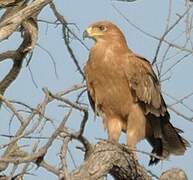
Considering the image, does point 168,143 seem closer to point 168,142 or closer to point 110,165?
point 168,142

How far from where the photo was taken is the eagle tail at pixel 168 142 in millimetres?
6297

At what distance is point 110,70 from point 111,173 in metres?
1.43

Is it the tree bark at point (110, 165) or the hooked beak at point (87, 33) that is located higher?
the hooked beak at point (87, 33)

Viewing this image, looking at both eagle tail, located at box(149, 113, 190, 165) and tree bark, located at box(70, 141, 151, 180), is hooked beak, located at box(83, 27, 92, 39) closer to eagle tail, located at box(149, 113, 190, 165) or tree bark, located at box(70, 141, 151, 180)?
eagle tail, located at box(149, 113, 190, 165)

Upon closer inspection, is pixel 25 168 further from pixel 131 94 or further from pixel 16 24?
pixel 131 94

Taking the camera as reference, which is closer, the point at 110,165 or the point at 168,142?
the point at 110,165

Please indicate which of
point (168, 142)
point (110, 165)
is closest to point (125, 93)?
point (168, 142)

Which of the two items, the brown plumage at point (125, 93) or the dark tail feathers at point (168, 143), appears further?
the brown plumage at point (125, 93)

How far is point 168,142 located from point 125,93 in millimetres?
584

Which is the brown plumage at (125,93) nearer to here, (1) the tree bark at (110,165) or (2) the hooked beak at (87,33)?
(2) the hooked beak at (87,33)

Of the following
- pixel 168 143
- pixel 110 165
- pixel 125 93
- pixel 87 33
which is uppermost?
pixel 87 33

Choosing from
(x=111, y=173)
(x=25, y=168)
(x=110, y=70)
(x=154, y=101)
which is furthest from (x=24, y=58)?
(x=25, y=168)

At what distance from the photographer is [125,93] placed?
6.49 metres

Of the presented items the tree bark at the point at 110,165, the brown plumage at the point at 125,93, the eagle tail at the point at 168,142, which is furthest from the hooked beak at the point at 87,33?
the tree bark at the point at 110,165
